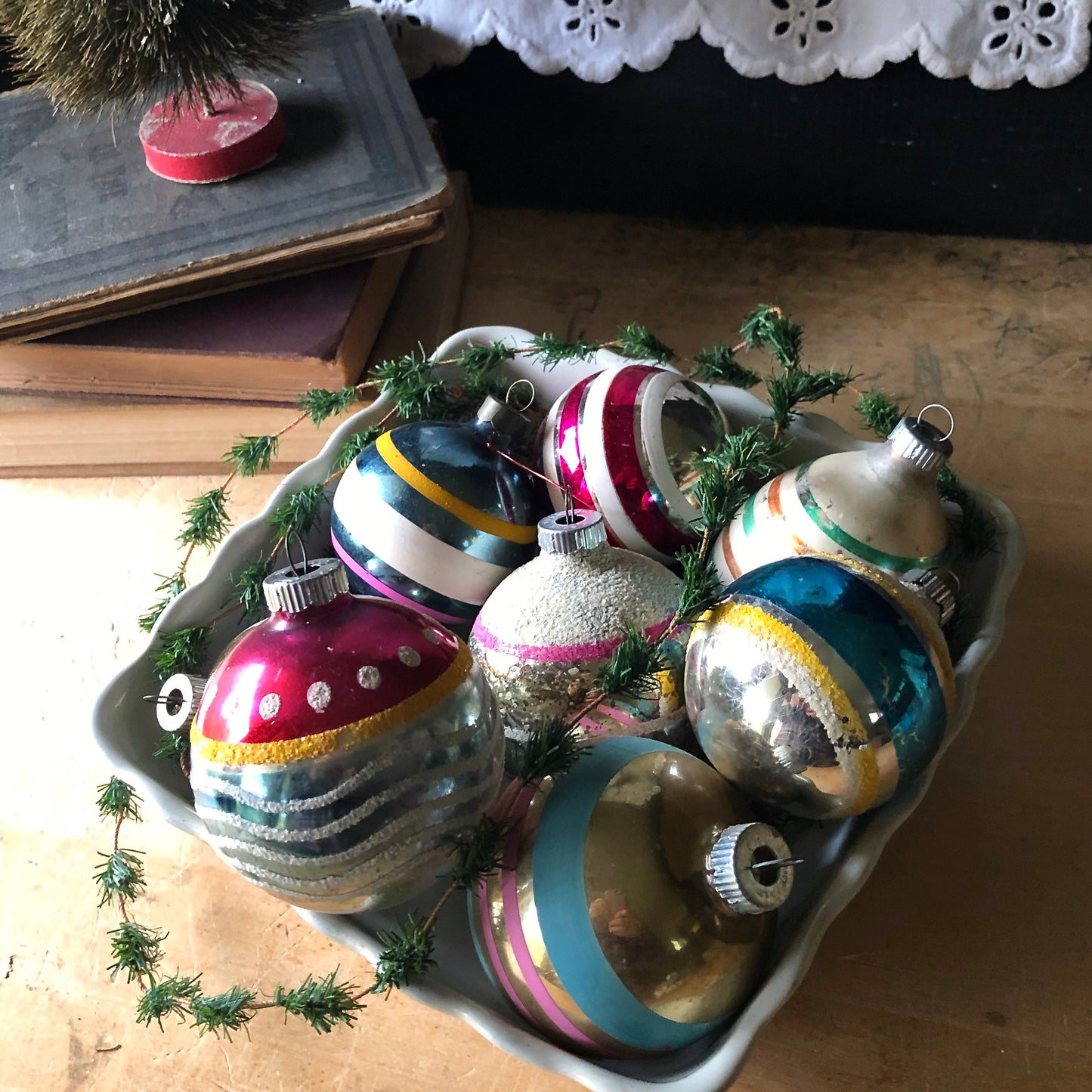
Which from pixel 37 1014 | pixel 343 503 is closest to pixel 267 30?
pixel 343 503

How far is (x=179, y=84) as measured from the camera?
2.11 ft

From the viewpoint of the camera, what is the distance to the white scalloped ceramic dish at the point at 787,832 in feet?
1.21

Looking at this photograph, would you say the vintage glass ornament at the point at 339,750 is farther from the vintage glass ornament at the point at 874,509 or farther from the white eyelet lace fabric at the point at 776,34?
the white eyelet lace fabric at the point at 776,34

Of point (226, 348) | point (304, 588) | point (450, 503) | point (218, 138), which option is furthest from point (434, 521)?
point (218, 138)

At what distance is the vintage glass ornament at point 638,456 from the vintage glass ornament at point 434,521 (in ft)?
0.10

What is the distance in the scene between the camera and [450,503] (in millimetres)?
489

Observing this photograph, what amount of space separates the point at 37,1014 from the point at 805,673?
374 mm

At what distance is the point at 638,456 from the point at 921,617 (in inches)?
5.9

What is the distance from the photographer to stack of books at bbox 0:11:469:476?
0.66m

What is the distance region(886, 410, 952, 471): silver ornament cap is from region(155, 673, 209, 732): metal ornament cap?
296mm

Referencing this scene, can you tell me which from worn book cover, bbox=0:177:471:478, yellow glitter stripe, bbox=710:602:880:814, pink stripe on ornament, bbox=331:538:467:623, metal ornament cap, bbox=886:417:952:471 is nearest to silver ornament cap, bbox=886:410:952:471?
metal ornament cap, bbox=886:417:952:471

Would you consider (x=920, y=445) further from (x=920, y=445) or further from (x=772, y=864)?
(x=772, y=864)

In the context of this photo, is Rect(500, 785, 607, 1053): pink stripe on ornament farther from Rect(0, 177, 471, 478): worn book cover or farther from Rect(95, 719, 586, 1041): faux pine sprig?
Rect(0, 177, 471, 478): worn book cover

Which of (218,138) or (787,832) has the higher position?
(218,138)
